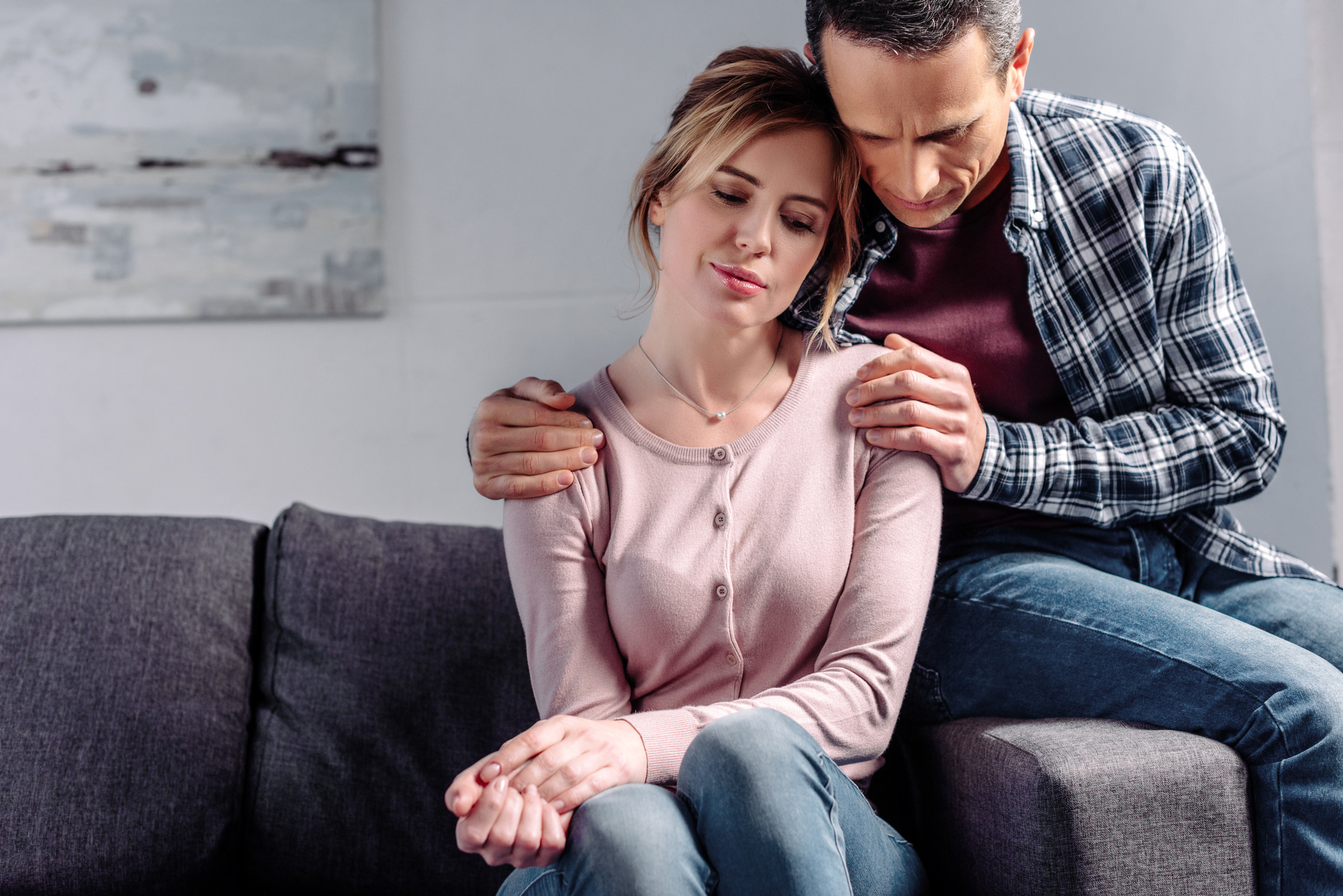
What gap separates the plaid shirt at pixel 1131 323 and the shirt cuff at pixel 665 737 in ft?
1.67

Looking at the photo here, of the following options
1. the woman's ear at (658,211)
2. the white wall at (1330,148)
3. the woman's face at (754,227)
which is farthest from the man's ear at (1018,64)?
the white wall at (1330,148)

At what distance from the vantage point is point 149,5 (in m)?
2.10

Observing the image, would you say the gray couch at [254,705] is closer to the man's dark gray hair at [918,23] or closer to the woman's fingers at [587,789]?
the woman's fingers at [587,789]

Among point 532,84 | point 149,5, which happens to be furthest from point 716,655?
point 149,5

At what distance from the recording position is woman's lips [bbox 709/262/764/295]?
1162 mm

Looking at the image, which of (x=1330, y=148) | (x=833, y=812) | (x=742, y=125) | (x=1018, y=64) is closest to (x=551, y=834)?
(x=833, y=812)

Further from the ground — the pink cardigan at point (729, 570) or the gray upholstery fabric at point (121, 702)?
the pink cardigan at point (729, 570)

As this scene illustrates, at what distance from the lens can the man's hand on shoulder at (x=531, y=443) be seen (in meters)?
1.18

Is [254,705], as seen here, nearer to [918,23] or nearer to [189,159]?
[189,159]

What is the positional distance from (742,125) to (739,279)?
0.18 m

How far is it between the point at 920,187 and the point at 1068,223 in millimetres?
290

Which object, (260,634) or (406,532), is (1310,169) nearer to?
(406,532)

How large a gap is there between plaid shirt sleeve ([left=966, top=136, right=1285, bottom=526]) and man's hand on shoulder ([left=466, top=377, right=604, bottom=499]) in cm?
50

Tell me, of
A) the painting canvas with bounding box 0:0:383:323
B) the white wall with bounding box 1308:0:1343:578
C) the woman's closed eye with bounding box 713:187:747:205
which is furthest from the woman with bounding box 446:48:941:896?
the painting canvas with bounding box 0:0:383:323
